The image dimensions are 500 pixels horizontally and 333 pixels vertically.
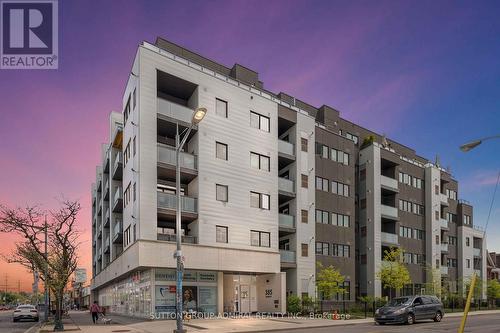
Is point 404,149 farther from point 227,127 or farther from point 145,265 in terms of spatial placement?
point 145,265

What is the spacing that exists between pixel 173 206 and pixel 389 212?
1191 inches

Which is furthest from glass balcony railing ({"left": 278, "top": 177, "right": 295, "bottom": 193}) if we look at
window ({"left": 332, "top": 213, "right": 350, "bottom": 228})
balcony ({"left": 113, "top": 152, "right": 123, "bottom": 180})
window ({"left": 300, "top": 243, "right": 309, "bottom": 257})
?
balcony ({"left": 113, "top": 152, "right": 123, "bottom": 180})

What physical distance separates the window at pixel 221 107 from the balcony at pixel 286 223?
10.4 meters

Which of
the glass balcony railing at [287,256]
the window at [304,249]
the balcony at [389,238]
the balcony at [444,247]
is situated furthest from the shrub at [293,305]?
the balcony at [444,247]

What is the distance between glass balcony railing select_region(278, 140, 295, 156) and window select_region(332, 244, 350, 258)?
11.1m

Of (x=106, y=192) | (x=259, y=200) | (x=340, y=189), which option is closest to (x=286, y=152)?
(x=259, y=200)

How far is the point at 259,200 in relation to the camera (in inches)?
1481

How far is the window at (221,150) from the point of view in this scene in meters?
35.2

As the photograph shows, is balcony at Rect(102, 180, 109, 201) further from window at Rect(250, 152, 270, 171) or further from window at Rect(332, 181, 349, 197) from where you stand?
window at Rect(332, 181, 349, 197)

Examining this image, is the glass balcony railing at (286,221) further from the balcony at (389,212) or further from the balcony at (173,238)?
the balcony at (389,212)

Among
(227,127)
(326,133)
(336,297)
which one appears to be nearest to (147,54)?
(227,127)

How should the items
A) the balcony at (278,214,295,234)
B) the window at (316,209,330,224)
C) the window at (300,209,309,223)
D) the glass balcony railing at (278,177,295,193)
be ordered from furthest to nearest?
the window at (316,209,330,224), the window at (300,209,309,223), the glass balcony railing at (278,177,295,193), the balcony at (278,214,295,234)

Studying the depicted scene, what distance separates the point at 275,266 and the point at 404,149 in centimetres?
3731

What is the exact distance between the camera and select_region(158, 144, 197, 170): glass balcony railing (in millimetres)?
32312
